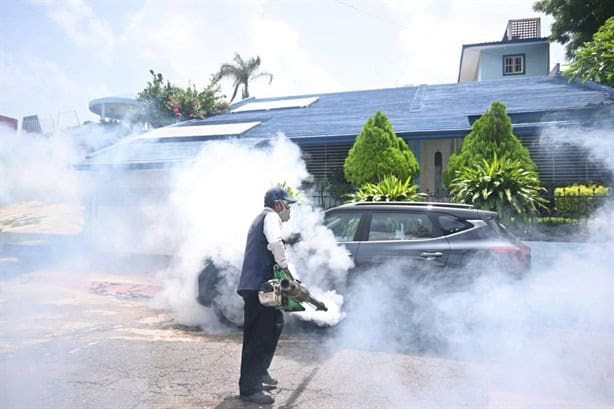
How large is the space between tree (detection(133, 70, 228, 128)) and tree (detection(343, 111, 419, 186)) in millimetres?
12401

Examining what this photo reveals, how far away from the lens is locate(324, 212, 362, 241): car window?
5.91 meters

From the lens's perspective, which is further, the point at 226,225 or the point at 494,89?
the point at 494,89

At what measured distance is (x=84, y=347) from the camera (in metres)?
5.26

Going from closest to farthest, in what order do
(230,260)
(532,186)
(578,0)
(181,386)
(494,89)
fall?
(181,386) → (230,260) → (532,186) → (494,89) → (578,0)

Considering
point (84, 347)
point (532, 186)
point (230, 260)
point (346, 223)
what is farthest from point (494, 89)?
point (84, 347)

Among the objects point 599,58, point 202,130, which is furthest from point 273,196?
point 202,130

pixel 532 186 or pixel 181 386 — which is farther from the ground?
pixel 532 186

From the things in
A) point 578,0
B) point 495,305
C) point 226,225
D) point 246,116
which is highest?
point 578,0

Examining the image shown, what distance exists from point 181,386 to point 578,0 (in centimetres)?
2412

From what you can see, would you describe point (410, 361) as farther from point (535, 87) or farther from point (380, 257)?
point (535, 87)

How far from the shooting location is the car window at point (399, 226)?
561 centimetres

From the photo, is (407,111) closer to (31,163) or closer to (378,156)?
(378,156)

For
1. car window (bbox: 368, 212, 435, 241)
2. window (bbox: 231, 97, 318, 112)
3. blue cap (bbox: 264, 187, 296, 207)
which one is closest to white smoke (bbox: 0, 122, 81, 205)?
blue cap (bbox: 264, 187, 296, 207)

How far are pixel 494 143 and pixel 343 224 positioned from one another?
602cm
